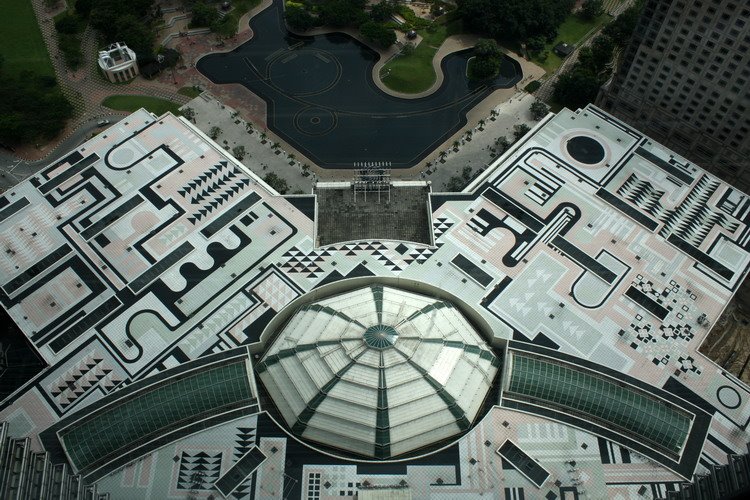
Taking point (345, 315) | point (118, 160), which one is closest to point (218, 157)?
point (118, 160)

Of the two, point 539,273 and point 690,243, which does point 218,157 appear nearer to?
point 539,273

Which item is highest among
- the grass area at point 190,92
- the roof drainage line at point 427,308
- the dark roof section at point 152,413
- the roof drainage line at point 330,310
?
the grass area at point 190,92

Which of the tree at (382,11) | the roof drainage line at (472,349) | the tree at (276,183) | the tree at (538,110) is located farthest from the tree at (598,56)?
the roof drainage line at (472,349)

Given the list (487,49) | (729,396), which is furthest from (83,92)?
(729,396)

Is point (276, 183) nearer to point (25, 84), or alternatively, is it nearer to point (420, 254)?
point (420, 254)

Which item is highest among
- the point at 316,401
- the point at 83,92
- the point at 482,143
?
the point at 83,92

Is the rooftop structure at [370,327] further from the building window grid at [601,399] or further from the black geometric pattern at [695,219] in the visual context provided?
the black geometric pattern at [695,219]

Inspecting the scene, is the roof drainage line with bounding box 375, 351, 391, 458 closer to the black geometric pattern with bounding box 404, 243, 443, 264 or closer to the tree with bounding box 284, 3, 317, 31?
the black geometric pattern with bounding box 404, 243, 443, 264
